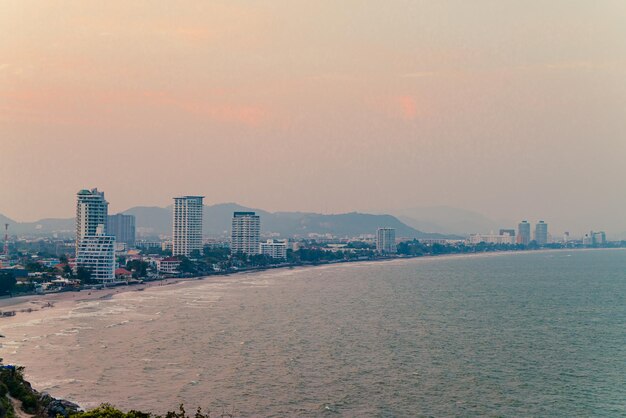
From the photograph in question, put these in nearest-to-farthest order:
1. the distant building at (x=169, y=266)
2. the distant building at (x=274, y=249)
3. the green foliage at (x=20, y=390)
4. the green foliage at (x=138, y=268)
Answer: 1. the green foliage at (x=20, y=390)
2. the green foliage at (x=138, y=268)
3. the distant building at (x=169, y=266)
4. the distant building at (x=274, y=249)

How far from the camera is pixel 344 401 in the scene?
928 inches

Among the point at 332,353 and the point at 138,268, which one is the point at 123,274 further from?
the point at 332,353

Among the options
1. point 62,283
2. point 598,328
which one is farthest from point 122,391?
point 62,283

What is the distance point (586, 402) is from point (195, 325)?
22.4 meters

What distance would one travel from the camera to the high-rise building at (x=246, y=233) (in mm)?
117688

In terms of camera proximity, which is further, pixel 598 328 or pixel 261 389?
pixel 598 328

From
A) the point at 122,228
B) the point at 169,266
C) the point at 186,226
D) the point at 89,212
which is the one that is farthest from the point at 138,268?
the point at 122,228

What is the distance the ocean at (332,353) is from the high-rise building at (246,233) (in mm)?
61636

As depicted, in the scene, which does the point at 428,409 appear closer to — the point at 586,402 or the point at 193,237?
the point at 586,402

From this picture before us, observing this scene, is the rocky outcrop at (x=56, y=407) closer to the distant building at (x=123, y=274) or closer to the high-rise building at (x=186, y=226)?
the distant building at (x=123, y=274)

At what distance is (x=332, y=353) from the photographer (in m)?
31.4

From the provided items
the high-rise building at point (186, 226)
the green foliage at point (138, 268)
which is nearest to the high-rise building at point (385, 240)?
the high-rise building at point (186, 226)

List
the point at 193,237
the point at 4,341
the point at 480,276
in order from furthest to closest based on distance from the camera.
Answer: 1. the point at 193,237
2. the point at 480,276
3. the point at 4,341

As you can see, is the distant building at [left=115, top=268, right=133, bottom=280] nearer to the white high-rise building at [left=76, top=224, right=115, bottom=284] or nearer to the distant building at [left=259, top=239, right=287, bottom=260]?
the white high-rise building at [left=76, top=224, right=115, bottom=284]
